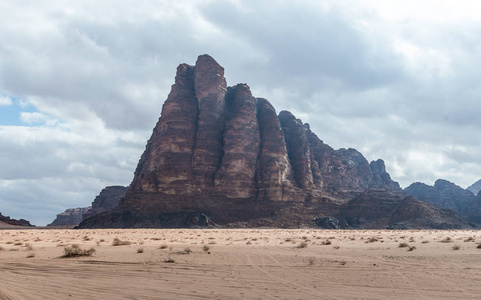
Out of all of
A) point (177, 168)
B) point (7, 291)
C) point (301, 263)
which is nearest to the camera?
point (7, 291)

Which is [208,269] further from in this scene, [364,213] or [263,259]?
[364,213]

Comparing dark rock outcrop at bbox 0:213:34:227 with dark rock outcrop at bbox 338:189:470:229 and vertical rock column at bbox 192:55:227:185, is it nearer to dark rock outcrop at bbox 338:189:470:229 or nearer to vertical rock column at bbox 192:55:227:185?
vertical rock column at bbox 192:55:227:185

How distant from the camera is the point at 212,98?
127750 millimetres

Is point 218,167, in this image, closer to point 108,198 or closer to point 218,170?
point 218,170

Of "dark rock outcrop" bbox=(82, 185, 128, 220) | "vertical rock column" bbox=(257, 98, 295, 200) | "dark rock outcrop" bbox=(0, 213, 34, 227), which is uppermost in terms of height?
"vertical rock column" bbox=(257, 98, 295, 200)

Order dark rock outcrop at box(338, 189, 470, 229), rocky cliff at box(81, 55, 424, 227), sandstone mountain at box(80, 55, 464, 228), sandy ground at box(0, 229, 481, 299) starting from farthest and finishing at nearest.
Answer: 1. dark rock outcrop at box(338, 189, 470, 229)
2. rocky cliff at box(81, 55, 424, 227)
3. sandstone mountain at box(80, 55, 464, 228)
4. sandy ground at box(0, 229, 481, 299)

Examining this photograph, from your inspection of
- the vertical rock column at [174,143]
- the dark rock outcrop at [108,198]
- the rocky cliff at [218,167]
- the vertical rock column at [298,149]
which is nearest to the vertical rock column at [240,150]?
the rocky cliff at [218,167]

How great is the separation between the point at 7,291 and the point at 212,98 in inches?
4734

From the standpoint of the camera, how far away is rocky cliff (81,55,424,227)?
10131cm

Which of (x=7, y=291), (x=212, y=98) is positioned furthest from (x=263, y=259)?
(x=212, y=98)

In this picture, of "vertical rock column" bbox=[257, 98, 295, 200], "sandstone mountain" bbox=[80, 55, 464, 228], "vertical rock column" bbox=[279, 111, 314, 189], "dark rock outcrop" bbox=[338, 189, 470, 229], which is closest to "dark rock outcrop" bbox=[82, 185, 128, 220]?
"sandstone mountain" bbox=[80, 55, 464, 228]

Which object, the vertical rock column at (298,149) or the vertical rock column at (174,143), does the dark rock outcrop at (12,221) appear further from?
the vertical rock column at (298,149)

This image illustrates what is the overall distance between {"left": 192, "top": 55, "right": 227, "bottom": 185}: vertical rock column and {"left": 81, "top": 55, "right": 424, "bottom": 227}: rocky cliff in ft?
→ 1.11

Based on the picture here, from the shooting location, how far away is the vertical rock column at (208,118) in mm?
116000
